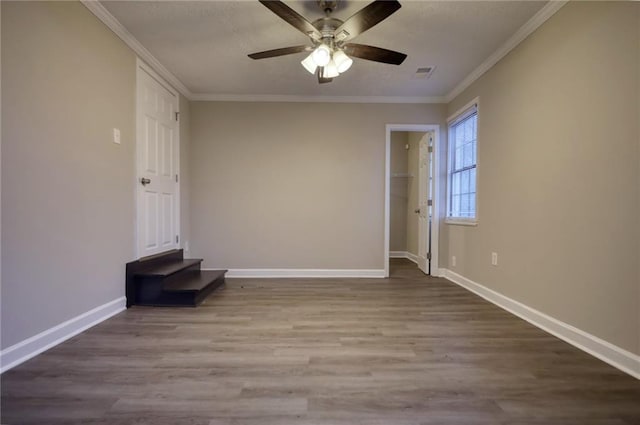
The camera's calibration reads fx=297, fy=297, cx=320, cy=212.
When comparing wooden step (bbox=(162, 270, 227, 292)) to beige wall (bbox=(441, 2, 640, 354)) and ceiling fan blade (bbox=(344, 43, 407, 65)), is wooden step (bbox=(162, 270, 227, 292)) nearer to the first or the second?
ceiling fan blade (bbox=(344, 43, 407, 65))

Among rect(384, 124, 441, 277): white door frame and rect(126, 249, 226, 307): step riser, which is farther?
rect(384, 124, 441, 277): white door frame

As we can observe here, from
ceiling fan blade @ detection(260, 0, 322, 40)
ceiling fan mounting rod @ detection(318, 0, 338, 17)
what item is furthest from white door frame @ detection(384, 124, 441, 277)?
ceiling fan blade @ detection(260, 0, 322, 40)

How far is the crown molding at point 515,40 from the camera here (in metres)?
2.22

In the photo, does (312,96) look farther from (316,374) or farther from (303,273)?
(316,374)

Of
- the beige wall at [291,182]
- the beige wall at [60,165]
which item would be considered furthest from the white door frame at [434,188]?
the beige wall at [60,165]

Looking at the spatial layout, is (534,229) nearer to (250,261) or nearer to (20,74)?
(250,261)

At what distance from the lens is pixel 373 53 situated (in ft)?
7.53

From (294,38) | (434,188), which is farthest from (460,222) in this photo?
(294,38)

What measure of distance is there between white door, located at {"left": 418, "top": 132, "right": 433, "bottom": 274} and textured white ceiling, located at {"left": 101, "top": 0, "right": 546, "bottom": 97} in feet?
3.00

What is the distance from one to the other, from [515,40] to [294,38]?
1.96 m

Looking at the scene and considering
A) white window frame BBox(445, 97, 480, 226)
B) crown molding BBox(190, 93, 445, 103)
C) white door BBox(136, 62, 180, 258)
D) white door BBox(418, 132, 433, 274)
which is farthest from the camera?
white door BBox(418, 132, 433, 274)

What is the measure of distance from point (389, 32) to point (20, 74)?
260 cm

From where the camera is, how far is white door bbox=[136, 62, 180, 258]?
299 cm

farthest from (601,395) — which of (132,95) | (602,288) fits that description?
(132,95)
